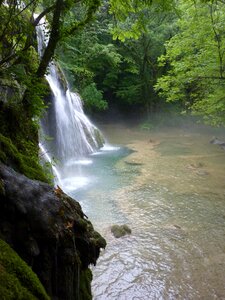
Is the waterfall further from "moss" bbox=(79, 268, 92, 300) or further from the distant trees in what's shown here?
"moss" bbox=(79, 268, 92, 300)

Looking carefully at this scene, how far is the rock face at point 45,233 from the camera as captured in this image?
2949 mm

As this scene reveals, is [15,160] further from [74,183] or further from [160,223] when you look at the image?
[74,183]

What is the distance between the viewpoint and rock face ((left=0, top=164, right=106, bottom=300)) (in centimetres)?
295

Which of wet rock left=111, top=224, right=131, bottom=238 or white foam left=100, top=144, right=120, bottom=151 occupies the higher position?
white foam left=100, top=144, right=120, bottom=151

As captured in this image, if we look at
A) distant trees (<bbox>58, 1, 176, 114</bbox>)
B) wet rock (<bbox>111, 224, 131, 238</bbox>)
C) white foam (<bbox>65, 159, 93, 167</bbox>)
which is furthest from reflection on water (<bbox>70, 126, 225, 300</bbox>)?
distant trees (<bbox>58, 1, 176, 114</bbox>)

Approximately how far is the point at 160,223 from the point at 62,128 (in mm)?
7417

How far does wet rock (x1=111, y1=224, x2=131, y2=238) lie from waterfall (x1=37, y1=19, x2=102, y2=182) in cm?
458

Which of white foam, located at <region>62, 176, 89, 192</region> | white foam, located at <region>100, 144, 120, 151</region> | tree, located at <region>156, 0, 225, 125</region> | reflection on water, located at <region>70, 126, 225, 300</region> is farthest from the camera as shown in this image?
white foam, located at <region>100, 144, 120, 151</region>

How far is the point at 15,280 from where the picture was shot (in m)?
2.32

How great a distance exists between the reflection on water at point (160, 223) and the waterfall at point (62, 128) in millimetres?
1302

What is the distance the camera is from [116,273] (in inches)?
215

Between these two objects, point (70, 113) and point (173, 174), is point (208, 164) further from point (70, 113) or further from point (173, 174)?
point (70, 113)

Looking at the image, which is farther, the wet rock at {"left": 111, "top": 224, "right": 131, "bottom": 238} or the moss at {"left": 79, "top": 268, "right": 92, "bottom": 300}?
the wet rock at {"left": 111, "top": 224, "right": 131, "bottom": 238}

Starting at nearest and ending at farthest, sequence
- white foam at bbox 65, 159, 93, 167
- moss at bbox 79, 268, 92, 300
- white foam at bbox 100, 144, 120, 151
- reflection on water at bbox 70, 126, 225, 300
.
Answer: moss at bbox 79, 268, 92, 300 → reflection on water at bbox 70, 126, 225, 300 → white foam at bbox 65, 159, 93, 167 → white foam at bbox 100, 144, 120, 151
